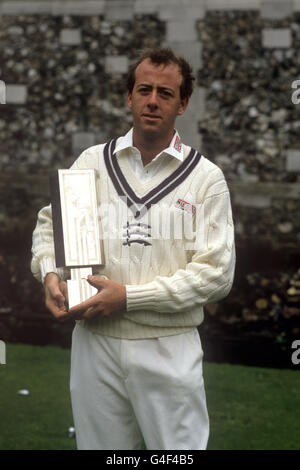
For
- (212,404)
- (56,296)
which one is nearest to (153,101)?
(56,296)

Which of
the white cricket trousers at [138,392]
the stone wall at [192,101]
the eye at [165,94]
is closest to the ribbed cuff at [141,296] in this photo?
the white cricket trousers at [138,392]

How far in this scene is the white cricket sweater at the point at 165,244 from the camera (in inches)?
96.1

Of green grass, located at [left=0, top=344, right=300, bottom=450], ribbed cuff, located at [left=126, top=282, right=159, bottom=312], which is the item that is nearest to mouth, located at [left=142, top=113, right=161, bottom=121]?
ribbed cuff, located at [left=126, top=282, right=159, bottom=312]

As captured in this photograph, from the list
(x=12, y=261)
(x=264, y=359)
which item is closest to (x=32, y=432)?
(x=264, y=359)

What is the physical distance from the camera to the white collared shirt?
253 centimetres

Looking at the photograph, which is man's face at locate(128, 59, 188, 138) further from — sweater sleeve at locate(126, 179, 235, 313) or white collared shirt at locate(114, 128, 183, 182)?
sweater sleeve at locate(126, 179, 235, 313)

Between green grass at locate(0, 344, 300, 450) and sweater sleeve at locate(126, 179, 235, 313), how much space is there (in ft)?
6.06

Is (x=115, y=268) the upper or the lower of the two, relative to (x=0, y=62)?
lower

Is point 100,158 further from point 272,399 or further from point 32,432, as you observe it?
point 272,399

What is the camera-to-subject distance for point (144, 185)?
2523 millimetres

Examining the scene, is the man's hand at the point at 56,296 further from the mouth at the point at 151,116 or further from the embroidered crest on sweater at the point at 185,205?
the mouth at the point at 151,116

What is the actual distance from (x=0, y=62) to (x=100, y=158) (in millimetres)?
4963

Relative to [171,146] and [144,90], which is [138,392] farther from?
[144,90]

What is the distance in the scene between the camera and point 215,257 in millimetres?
2441
